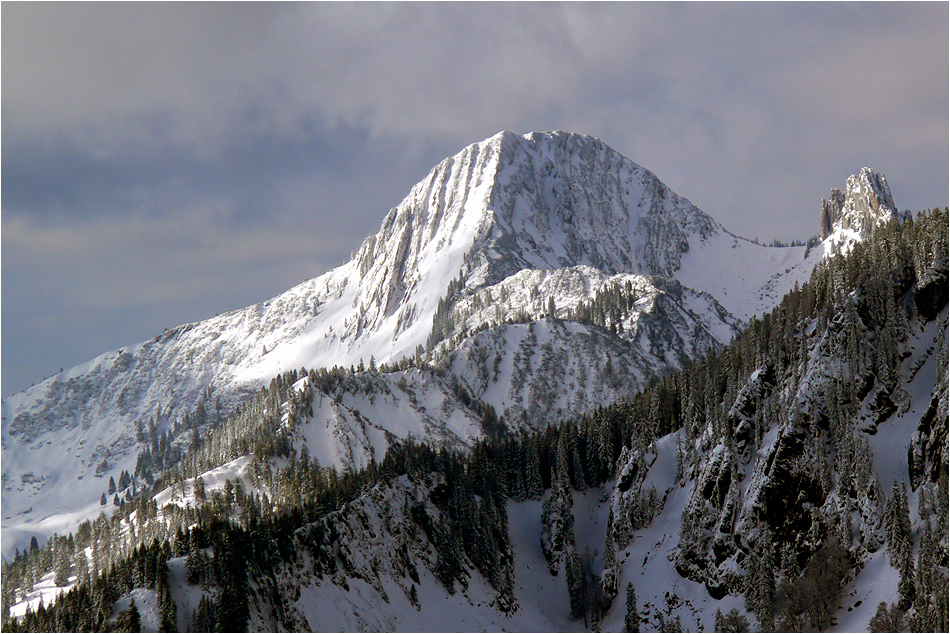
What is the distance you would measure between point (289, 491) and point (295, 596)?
84173mm

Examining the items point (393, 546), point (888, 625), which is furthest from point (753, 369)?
point (393, 546)

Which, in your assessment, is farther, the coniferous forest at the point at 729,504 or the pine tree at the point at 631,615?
the pine tree at the point at 631,615

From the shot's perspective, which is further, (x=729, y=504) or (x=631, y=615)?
(x=631, y=615)

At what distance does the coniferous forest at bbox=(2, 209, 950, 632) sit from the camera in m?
98.9

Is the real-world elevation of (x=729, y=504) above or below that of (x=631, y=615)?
above

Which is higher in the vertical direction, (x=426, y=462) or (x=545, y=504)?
(x=426, y=462)

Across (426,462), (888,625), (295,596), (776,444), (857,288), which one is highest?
(857,288)

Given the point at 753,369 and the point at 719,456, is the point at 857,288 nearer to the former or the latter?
the point at 753,369

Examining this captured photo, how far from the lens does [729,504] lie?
12288cm

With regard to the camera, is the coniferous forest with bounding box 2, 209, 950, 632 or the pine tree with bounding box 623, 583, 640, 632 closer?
the coniferous forest with bounding box 2, 209, 950, 632

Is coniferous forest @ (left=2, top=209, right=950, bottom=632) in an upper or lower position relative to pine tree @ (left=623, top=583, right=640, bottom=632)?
upper

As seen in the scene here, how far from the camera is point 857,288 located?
4946 inches

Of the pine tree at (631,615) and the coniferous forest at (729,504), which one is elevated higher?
the coniferous forest at (729,504)

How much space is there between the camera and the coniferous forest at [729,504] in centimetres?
9888
